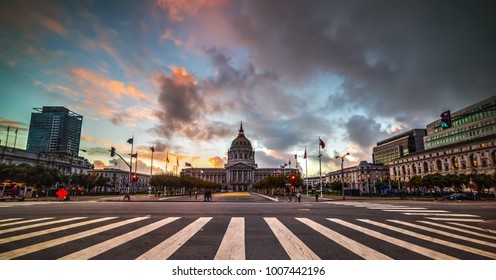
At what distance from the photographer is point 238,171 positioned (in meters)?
178

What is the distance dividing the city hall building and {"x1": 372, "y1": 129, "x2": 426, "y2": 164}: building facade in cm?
6642

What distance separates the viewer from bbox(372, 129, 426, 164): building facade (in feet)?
471

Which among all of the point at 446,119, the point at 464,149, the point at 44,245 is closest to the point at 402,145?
the point at 464,149

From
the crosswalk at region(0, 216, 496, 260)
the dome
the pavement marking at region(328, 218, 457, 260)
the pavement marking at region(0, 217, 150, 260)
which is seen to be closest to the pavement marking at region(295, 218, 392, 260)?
the crosswalk at region(0, 216, 496, 260)

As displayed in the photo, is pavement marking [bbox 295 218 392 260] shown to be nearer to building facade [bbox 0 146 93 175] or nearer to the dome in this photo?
building facade [bbox 0 146 93 175]

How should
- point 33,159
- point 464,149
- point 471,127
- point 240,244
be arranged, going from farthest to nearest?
point 33,159, point 471,127, point 464,149, point 240,244

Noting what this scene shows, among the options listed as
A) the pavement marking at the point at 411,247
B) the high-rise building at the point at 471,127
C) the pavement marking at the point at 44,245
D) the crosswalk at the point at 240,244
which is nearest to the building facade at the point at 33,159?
the pavement marking at the point at 44,245

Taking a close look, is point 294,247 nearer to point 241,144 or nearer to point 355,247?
point 355,247

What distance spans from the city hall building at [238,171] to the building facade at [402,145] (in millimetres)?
66422

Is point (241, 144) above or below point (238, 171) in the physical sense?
above

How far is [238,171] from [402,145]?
106716 mm
